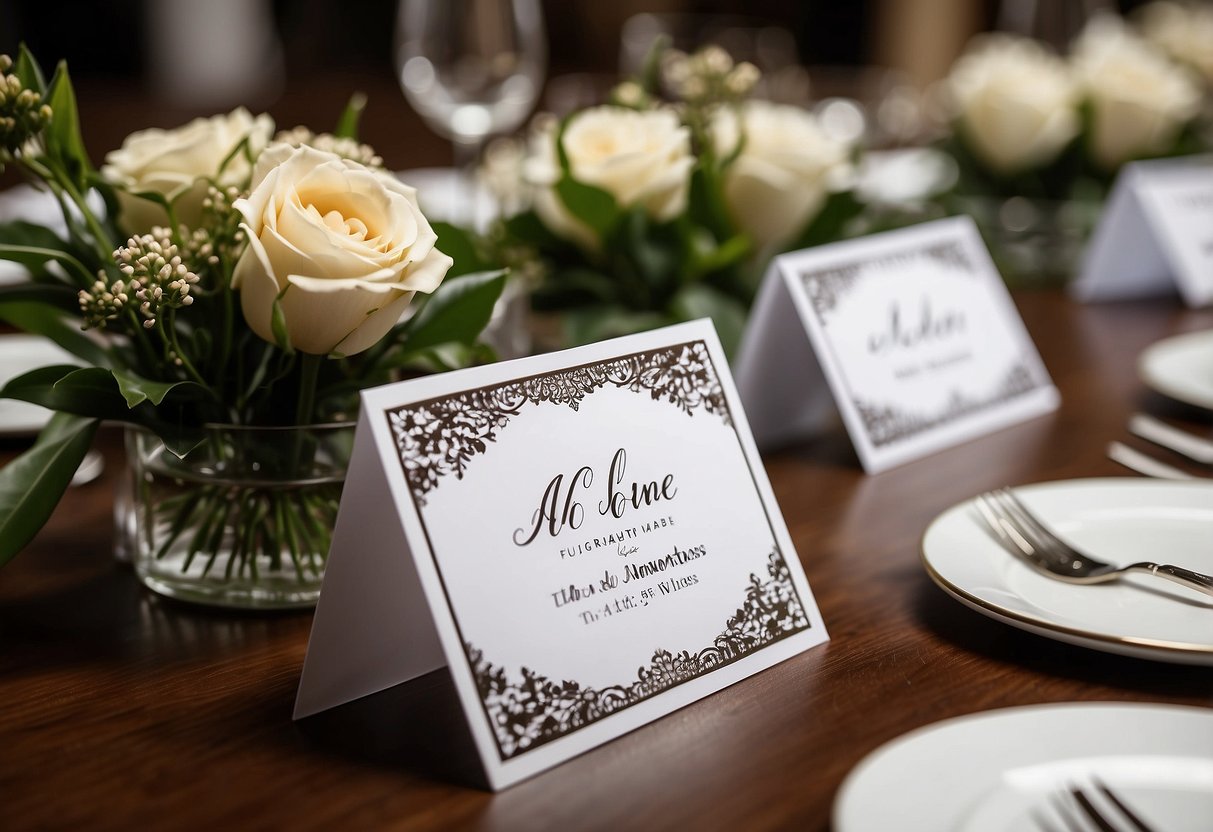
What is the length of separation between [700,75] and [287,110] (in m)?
2.24

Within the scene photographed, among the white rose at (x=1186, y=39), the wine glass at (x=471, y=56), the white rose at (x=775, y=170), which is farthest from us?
the white rose at (x=1186, y=39)

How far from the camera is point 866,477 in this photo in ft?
3.04

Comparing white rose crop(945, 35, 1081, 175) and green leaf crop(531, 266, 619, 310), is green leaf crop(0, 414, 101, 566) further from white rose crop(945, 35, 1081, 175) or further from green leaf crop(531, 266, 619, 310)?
white rose crop(945, 35, 1081, 175)

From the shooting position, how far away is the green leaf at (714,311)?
986 millimetres

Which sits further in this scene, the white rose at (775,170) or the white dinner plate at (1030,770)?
the white rose at (775,170)

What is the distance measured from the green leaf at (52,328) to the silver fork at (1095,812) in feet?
1.80

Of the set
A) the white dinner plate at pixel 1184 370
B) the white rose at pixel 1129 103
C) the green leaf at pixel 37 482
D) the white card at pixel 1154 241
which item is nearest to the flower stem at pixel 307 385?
the green leaf at pixel 37 482

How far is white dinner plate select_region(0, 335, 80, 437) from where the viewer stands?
2.97ft

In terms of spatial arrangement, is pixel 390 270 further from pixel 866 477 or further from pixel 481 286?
pixel 866 477

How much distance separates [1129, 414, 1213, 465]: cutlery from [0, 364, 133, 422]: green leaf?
0.79 m

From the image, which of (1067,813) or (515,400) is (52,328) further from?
(1067,813)

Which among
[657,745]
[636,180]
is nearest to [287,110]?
[636,180]

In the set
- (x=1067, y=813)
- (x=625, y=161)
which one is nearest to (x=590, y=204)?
(x=625, y=161)

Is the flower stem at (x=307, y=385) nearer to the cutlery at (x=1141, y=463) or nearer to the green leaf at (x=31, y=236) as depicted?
the green leaf at (x=31, y=236)
